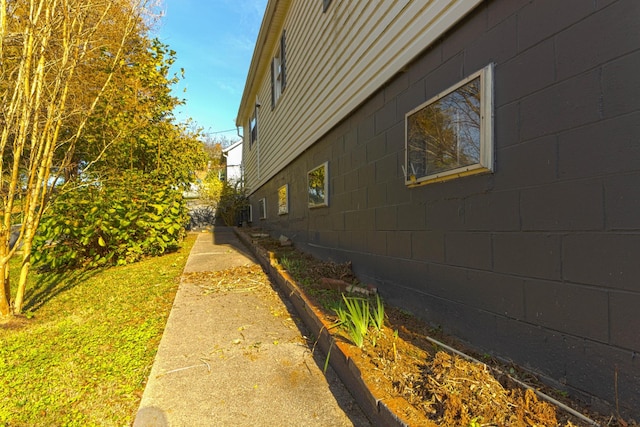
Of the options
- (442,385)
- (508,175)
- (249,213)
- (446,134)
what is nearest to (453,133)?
(446,134)

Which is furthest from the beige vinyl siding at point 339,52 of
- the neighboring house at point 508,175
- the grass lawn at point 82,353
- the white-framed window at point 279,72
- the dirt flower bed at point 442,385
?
the grass lawn at point 82,353

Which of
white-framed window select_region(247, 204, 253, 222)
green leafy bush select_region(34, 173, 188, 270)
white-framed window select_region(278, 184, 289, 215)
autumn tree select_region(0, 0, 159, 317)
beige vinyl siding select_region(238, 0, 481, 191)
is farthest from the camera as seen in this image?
white-framed window select_region(247, 204, 253, 222)

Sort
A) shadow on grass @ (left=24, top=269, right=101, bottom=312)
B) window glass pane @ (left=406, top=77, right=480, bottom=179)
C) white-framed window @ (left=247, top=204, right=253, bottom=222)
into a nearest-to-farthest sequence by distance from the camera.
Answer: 1. window glass pane @ (left=406, top=77, right=480, bottom=179)
2. shadow on grass @ (left=24, top=269, right=101, bottom=312)
3. white-framed window @ (left=247, top=204, right=253, bottom=222)

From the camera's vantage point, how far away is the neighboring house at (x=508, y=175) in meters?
1.61

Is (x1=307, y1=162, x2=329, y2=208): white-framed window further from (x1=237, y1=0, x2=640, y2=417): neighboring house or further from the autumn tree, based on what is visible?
the autumn tree

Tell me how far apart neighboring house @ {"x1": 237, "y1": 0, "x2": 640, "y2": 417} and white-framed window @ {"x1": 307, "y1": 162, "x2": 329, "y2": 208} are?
38.1 inches

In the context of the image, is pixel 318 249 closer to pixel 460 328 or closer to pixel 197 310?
pixel 197 310

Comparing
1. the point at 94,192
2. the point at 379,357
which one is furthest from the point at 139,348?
the point at 94,192

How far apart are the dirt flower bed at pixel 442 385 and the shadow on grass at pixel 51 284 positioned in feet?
13.7

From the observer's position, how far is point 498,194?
226cm

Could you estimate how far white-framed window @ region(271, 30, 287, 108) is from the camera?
8672 millimetres

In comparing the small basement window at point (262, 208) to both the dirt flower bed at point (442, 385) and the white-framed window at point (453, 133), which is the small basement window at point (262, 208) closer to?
the white-framed window at point (453, 133)

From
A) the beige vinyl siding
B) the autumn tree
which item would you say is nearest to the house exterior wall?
the beige vinyl siding

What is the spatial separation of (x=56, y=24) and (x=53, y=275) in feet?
15.5
